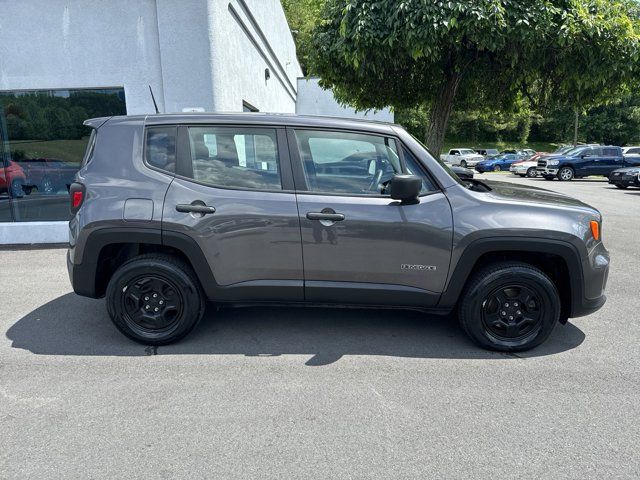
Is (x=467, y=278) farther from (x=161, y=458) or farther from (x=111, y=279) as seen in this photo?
(x=111, y=279)

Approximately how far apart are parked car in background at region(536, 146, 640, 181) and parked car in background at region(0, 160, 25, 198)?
22169 millimetres

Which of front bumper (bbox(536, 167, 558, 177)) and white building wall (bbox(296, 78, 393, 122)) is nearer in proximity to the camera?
front bumper (bbox(536, 167, 558, 177))

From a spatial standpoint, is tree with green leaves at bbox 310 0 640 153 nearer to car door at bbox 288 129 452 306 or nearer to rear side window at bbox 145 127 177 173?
car door at bbox 288 129 452 306

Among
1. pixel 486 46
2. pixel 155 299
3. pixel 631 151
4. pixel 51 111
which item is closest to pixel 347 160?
pixel 155 299

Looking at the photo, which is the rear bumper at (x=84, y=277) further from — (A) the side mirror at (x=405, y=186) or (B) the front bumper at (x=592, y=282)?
(B) the front bumper at (x=592, y=282)

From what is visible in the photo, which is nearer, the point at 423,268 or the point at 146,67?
the point at 423,268

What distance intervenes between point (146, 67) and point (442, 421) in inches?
269

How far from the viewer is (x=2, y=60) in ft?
21.9

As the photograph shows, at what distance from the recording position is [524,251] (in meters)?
3.36

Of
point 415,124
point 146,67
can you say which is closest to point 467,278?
point 146,67

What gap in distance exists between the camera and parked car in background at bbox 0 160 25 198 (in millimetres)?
7113

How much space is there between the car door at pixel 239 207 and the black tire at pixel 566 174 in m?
21.8

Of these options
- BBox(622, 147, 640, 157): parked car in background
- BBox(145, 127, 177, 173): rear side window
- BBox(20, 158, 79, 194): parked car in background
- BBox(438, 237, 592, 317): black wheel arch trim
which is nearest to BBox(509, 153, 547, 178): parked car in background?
BBox(622, 147, 640, 157): parked car in background

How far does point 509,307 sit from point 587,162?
21.4 meters
